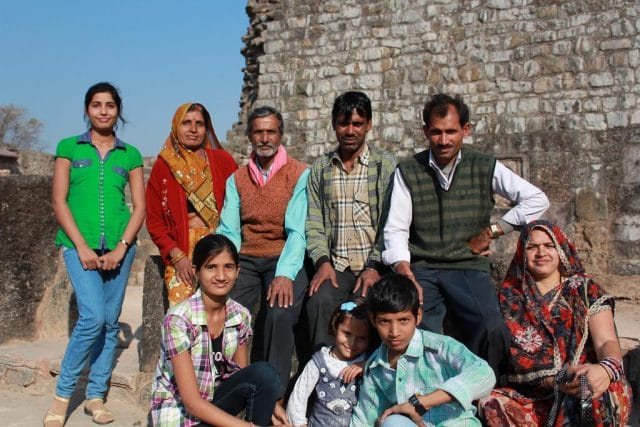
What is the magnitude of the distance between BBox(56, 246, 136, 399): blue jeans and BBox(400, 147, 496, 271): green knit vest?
1762 millimetres

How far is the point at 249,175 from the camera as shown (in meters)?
3.97

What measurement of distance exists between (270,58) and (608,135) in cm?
489

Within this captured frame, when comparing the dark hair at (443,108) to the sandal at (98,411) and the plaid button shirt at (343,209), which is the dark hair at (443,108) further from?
the sandal at (98,411)

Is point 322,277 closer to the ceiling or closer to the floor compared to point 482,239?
closer to the floor

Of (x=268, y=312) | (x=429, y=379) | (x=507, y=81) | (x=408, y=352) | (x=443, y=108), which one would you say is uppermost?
(x=507, y=81)

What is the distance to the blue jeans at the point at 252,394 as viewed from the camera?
2.92 m

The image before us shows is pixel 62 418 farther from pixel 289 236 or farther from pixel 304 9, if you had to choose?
pixel 304 9

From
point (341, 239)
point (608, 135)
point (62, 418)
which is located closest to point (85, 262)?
point (62, 418)

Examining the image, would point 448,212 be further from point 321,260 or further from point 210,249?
point 210,249

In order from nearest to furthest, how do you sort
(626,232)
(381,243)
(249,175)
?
(381,243)
(249,175)
(626,232)

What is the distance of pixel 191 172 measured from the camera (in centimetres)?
399

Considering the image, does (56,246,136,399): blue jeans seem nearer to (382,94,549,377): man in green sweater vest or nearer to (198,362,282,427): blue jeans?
(198,362,282,427): blue jeans

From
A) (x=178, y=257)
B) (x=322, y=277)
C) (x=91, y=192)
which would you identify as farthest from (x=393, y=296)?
(x=91, y=192)

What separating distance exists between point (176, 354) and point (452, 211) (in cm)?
163
